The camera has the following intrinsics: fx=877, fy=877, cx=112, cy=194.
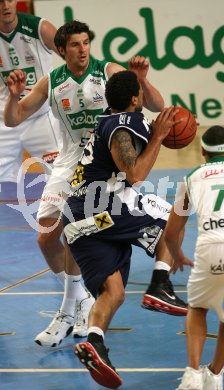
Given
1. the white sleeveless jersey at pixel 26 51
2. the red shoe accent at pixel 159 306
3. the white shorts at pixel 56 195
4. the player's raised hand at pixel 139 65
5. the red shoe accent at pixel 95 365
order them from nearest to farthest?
the red shoe accent at pixel 95 365
the red shoe accent at pixel 159 306
the player's raised hand at pixel 139 65
the white shorts at pixel 56 195
the white sleeveless jersey at pixel 26 51

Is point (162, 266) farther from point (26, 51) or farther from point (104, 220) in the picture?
point (26, 51)

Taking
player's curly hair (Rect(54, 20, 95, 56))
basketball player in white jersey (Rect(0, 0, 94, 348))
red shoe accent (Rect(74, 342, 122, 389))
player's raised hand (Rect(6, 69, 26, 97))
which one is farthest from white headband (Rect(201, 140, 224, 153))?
basketball player in white jersey (Rect(0, 0, 94, 348))

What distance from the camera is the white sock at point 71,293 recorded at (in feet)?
22.1

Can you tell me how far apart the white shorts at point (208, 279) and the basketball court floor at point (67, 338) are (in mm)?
763

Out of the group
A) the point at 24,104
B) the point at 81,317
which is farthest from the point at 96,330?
the point at 24,104

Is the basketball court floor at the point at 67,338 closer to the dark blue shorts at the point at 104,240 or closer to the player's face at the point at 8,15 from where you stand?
the dark blue shorts at the point at 104,240

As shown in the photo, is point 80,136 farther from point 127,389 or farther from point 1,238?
point 1,238

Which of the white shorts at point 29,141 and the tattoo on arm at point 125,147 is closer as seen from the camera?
the tattoo on arm at point 125,147

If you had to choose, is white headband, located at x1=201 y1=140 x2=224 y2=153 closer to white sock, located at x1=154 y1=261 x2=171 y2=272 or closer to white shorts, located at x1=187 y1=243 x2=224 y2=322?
white shorts, located at x1=187 y1=243 x2=224 y2=322

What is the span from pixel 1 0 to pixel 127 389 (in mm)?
4000

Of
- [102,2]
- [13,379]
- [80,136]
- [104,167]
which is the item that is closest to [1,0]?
[80,136]

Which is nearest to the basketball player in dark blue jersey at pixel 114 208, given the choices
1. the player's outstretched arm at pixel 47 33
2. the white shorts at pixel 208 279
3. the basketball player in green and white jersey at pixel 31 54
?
the white shorts at pixel 208 279

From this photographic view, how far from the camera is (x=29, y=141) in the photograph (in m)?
8.44

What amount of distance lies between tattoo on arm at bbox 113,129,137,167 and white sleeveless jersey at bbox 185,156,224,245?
1.48 ft
